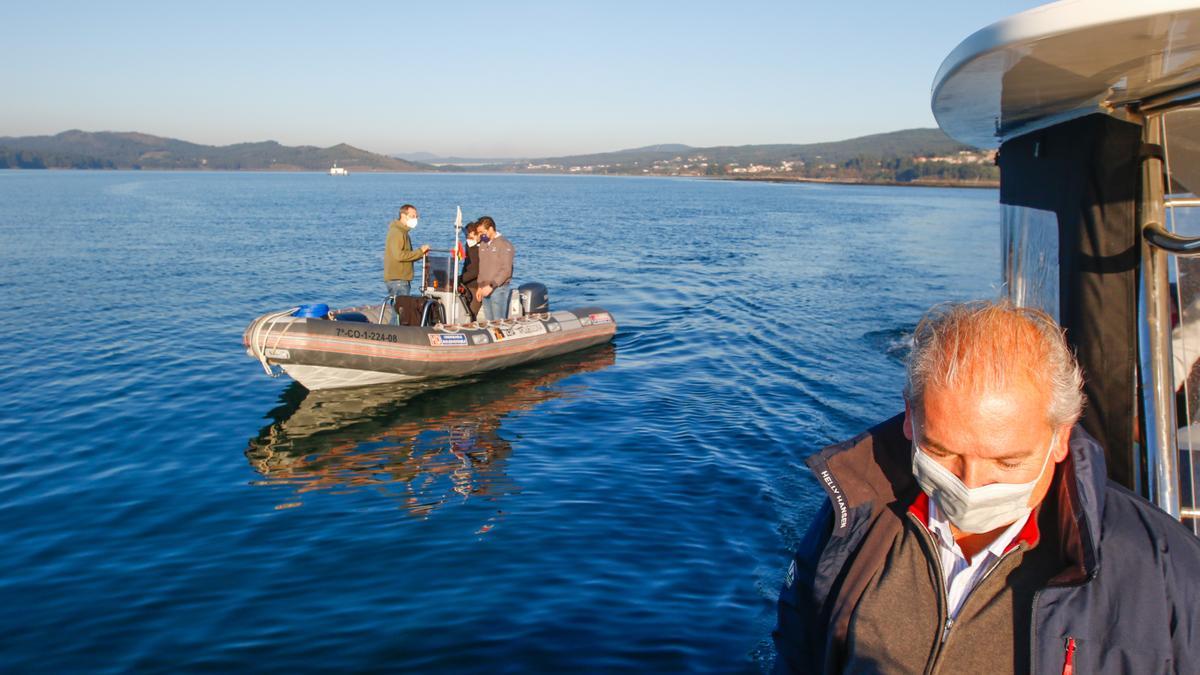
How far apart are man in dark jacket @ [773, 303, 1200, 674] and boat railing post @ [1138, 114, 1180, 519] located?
1672 millimetres

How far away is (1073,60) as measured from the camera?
2916mm

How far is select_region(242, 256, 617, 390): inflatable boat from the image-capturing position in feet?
39.6

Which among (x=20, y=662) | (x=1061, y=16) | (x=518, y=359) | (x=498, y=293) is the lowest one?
(x=20, y=662)

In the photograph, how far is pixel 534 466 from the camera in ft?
32.9

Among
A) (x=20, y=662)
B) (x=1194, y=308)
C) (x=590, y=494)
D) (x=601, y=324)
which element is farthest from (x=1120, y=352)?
(x=601, y=324)

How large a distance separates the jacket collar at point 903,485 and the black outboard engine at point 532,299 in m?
13.1

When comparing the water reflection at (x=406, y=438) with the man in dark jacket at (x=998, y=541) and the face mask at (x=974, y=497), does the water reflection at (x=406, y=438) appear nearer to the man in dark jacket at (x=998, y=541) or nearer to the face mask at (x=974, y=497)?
the man in dark jacket at (x=998, y=541)

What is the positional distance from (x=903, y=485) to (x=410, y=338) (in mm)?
10986

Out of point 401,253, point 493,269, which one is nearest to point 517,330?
point 493,269

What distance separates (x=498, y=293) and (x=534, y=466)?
4.99 metres

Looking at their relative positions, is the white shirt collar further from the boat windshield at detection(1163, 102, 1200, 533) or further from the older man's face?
the boat windshield at detection(1163, 102, 1200, 533)

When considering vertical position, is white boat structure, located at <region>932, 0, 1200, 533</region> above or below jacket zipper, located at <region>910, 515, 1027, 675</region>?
above

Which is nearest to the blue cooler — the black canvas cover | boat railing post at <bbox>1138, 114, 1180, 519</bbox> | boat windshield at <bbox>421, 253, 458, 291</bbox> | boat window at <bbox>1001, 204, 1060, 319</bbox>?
boat windshield at <bbox>421, 253, 458, 291</bbox>

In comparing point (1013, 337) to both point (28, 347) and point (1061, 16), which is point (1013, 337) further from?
point (28, 347)
